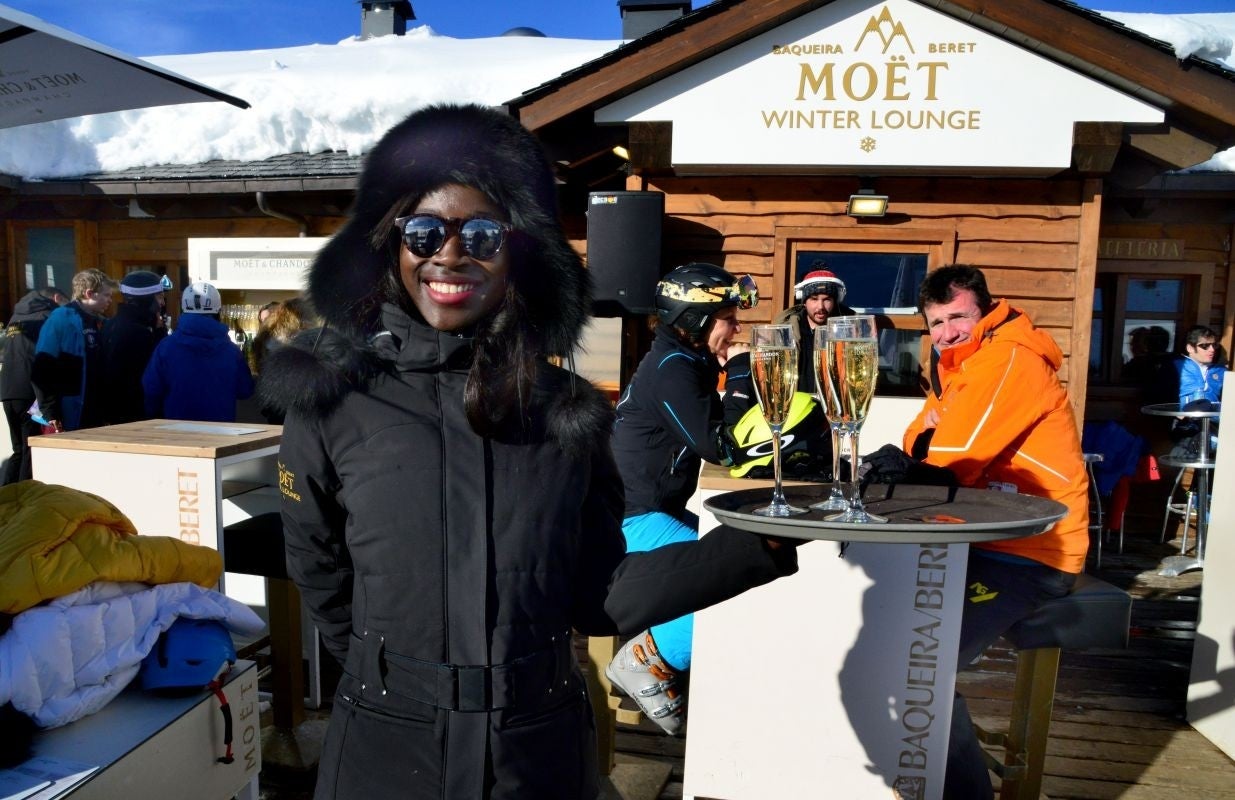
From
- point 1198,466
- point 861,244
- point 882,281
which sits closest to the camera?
point 1198,466

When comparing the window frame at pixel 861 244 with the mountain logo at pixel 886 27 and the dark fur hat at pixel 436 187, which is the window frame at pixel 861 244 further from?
the dark fur hat at pixel 436 187

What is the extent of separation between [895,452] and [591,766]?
3.78ft

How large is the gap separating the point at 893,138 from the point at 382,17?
16.5m

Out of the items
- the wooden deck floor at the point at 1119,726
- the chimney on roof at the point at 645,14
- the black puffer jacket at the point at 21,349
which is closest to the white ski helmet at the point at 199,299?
the black puffer jacket at the point at 21,349

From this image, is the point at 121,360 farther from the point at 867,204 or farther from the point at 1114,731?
the point at 1114,731

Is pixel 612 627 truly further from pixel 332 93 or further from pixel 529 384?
pixel 332 93

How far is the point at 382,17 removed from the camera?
1852 centimetres

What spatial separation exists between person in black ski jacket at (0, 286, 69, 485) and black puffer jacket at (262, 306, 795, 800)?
509 centimetres

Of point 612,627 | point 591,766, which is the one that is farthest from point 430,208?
point 591,766

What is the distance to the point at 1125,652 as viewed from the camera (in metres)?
4.52

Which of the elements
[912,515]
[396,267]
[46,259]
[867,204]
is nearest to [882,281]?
[867,204]

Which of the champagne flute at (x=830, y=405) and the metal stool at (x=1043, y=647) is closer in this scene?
the champagne flute at (x=830, y=405)

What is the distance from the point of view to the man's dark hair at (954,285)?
3.00m

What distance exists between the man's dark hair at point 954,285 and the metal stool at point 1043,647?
107 cm
